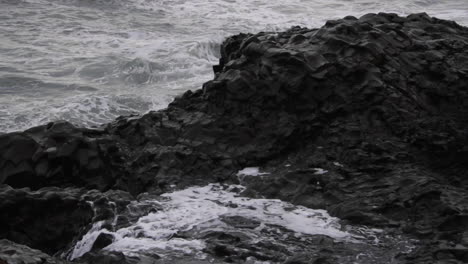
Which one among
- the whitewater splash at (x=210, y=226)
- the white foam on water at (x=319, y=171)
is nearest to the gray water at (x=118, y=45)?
the whitewater splash at (x=210, y=226)

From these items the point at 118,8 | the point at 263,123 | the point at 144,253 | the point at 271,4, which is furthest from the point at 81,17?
the point at 144,253

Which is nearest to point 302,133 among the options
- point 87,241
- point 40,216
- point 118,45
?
point 87,241

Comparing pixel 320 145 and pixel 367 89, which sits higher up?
pixel 367 89

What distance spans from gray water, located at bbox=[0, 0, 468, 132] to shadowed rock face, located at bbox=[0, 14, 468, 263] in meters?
3.63

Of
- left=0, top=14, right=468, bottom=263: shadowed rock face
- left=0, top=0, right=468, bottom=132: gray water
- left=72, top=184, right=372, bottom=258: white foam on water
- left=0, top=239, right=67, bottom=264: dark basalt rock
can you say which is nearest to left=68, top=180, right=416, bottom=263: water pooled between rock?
left=72, top=184, right=372, bottom=258: white foam on water

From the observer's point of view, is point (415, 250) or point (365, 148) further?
point (365, 148)

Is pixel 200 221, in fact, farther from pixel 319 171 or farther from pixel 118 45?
pixel 118 45

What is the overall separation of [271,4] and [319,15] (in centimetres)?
193

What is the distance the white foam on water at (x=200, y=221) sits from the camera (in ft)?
12.9

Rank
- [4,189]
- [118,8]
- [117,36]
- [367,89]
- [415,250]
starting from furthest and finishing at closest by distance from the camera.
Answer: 1. [118,8]
2. [117,36]
3. [367,89]
4. [4,189]
5. [415,250]

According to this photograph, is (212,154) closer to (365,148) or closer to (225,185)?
(225,185)

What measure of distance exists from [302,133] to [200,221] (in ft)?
4.14

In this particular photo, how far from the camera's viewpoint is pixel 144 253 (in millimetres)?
3803

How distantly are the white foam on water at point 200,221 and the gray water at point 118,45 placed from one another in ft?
14.2
